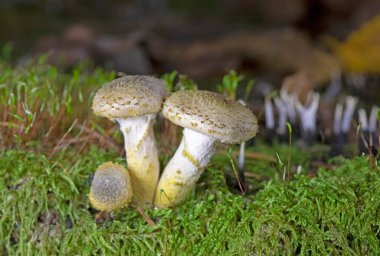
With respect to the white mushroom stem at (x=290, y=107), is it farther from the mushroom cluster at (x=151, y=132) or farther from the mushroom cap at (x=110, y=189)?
the mushroom cap at (x=110, y=189)

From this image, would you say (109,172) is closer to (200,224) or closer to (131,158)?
(131,158)

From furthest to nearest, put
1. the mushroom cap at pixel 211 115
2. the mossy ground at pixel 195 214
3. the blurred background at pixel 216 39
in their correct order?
the blurred background at pixel 216 39 < the mossy ground at pixel 195 214 < the mushroom cap at pixel 211 115

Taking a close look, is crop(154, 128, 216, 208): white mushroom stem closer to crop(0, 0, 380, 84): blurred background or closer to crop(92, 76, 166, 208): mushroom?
crop(92, 76, 166, 208): mushroom

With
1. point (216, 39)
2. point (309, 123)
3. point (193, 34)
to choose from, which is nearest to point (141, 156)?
point (309, 123)

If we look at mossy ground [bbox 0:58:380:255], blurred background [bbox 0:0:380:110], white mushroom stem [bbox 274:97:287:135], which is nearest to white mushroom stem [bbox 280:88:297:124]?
white mushroom stem [bbox 274:97:287:135]

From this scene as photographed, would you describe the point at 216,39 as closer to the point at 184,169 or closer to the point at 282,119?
the point at 282,119

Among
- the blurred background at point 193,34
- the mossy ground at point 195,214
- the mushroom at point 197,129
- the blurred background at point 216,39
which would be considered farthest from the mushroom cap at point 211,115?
the blurred background at point 193,34

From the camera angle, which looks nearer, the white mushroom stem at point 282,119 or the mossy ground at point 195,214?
the mossy ground at point 195,214
